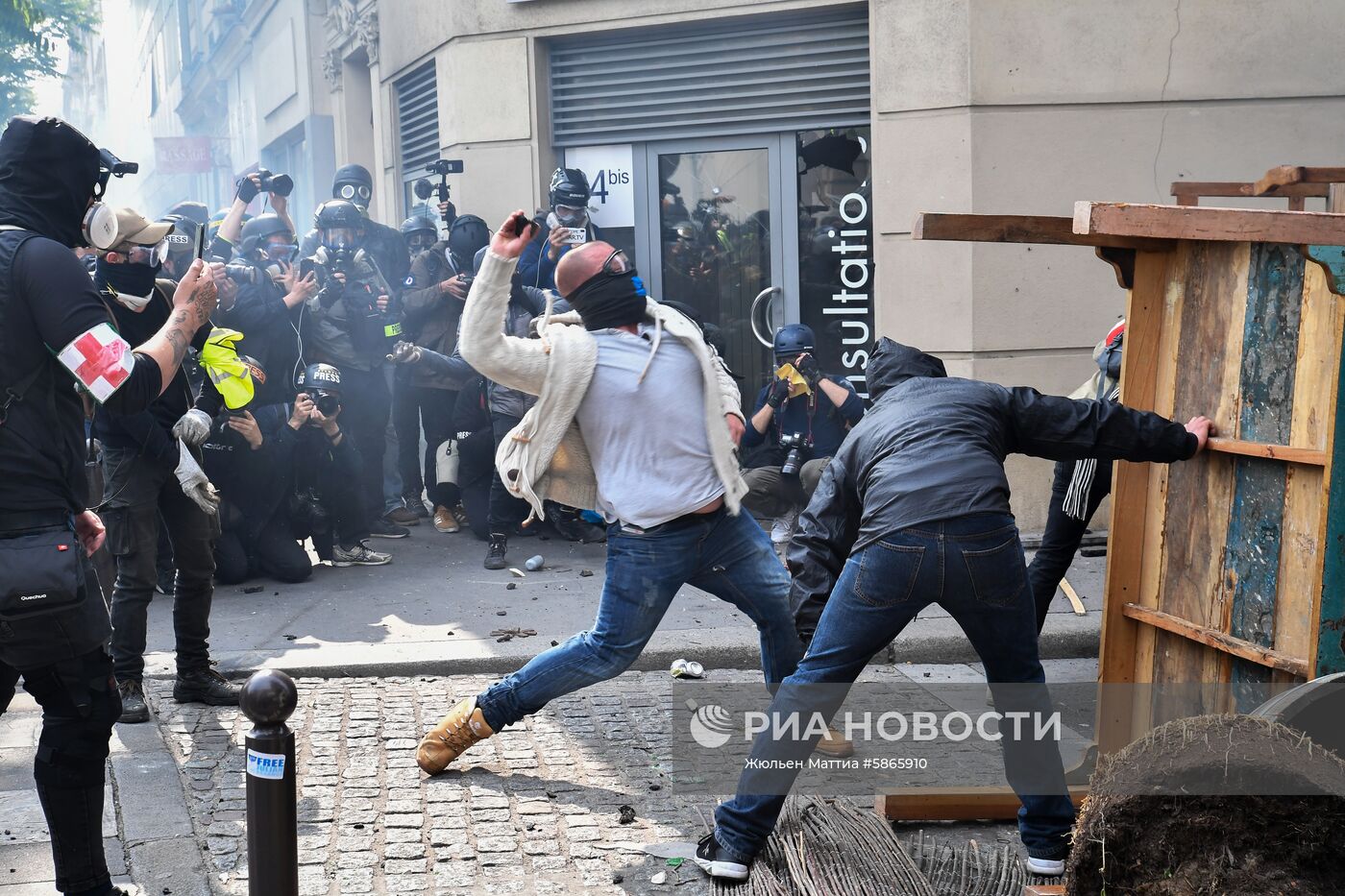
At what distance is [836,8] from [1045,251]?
231cm

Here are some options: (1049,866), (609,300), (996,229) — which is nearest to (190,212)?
(609,300)

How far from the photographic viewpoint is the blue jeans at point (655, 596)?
4672 millimetres

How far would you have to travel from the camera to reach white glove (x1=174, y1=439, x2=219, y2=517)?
18.9ft

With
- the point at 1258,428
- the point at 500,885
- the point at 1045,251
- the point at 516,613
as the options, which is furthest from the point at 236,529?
the point at 1258,428

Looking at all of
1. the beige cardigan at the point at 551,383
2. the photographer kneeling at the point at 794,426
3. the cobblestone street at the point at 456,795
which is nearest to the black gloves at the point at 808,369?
the photographer kneeling at the point at 794,426

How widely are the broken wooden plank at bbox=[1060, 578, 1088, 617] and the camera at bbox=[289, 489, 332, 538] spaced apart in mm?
4349

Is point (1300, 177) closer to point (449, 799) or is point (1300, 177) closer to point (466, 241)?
point (449, 799)

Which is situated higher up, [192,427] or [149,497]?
[192,427]

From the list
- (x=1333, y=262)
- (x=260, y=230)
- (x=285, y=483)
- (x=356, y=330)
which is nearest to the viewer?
(x=1333, y=262)

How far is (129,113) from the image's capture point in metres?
60.1

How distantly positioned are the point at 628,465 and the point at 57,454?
1.79 metres

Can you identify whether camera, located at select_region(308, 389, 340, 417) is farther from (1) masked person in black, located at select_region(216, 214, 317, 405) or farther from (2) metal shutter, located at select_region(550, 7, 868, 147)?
(2) metal shutter, located at select_region(550, 7, 868, 147)

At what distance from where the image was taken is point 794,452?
352 inches

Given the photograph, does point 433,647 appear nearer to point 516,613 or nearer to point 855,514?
point 516,613
